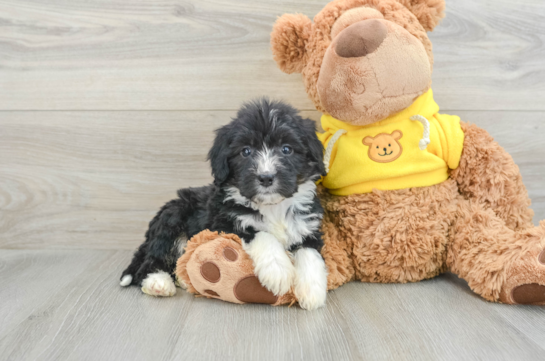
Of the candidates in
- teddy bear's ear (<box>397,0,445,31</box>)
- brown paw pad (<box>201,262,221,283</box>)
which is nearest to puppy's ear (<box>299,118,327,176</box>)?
brown paw pad (<box>201,262,221,283</box>)

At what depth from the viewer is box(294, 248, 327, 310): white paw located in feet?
5.09

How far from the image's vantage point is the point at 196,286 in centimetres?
165

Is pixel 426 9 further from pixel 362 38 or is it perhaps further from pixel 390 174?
pixel 390 174

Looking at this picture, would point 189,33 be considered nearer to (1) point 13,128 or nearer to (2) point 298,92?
(2) point 298,92

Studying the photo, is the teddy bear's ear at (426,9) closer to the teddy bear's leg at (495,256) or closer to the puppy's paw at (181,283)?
the teddy bear's leg at (495,256)

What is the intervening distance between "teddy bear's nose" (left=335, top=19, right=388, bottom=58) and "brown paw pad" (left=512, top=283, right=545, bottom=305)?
1048mm

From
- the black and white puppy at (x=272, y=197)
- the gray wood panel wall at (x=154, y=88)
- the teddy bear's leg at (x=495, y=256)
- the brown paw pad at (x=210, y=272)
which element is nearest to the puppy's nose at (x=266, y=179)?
the black and white puppy at (x=272, y=197)

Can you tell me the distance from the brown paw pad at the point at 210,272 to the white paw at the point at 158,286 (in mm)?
263

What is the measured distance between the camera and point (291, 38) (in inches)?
71.8

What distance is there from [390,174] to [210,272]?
2.82 ft

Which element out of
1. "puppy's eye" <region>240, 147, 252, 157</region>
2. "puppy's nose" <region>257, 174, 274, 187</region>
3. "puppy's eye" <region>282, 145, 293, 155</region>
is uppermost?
"puppy's eye" <region>282, 145, 293, 155</region>

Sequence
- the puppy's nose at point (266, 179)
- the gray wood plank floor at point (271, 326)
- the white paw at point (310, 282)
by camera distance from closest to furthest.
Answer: the gray wood plank floor at point (271, 326) < the puppy's nose at point (266, 179) < the white paw at point (310, 282)

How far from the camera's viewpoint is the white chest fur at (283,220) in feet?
5.45

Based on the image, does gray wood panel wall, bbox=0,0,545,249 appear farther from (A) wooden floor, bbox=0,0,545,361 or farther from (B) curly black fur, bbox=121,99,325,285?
(B) curly black fur, bbox=121,99,325,285
